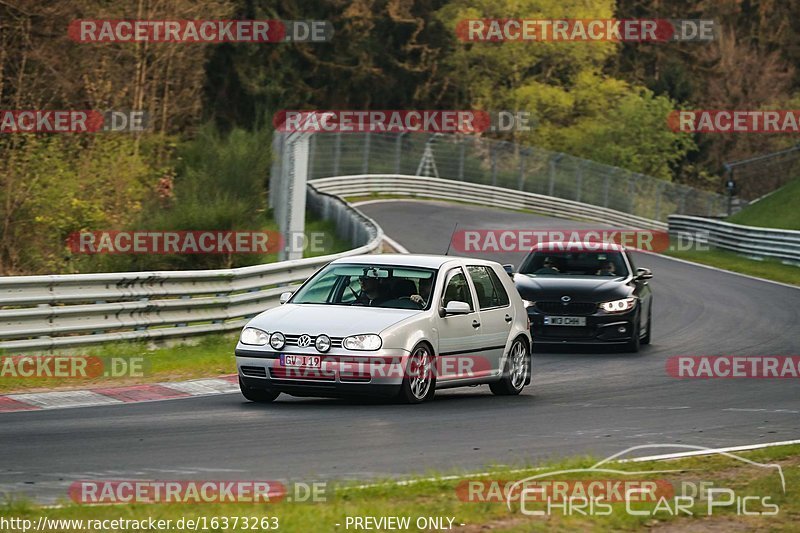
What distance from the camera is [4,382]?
1371 centimetres

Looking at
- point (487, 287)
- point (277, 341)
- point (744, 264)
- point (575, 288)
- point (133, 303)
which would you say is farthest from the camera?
point (744, 264)

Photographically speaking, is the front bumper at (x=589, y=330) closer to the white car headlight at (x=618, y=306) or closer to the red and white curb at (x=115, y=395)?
the white car headlight at (x=618, y=306)

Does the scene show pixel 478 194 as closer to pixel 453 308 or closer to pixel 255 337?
pixel 453 308

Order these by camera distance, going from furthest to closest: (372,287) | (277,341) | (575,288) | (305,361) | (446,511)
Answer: (575,288) < (372,287) < (277,341) < (305,361) < (446,511)

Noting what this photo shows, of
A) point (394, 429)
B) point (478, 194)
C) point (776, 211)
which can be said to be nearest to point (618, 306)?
point (394, 429)

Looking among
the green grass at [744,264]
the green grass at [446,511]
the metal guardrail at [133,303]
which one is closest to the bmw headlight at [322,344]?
the green grass at [446,511]

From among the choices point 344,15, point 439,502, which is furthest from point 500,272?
point 344,15

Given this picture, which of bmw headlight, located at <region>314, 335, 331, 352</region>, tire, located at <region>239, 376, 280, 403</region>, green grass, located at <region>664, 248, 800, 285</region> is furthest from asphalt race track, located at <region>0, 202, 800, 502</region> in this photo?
green grass, located at <region>664, 248, 800, 285</region>

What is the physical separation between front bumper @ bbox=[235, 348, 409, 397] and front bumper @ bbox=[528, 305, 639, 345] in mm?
6993

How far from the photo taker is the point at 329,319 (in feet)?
41.2

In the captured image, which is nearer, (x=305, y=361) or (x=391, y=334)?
(x=305, y=361)

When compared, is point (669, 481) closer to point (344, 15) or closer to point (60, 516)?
point (60, 516)

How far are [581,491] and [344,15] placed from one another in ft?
216

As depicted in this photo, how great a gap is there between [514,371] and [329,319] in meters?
2.71
